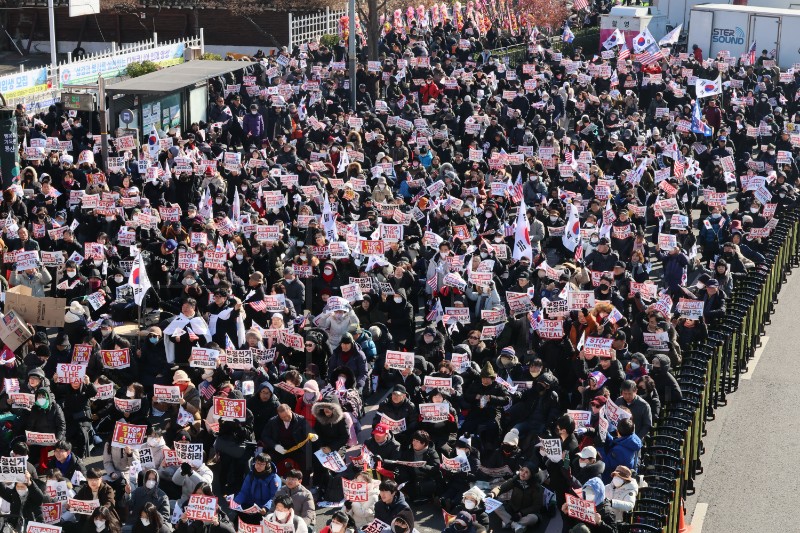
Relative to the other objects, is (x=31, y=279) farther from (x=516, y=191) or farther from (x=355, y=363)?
(x=516, y=191)

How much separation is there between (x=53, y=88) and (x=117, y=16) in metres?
16.4

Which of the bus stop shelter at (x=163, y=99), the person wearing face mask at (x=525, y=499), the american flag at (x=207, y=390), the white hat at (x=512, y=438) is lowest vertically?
Result: the person wearing face mask at (x=525, y=499)

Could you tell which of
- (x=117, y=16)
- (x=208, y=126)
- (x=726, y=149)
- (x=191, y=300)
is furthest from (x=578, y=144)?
(x=117, y=16)

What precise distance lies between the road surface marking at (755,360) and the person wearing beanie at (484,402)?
15.5 ft

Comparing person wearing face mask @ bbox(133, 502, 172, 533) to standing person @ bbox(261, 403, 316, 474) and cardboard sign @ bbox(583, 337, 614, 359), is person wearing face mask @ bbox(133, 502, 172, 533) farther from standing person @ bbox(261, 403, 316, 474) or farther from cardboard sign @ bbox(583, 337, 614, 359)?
cardboard sign @ bbox(583, 337, 614, 359)

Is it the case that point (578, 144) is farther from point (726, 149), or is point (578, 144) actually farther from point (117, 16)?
point (117, 16)

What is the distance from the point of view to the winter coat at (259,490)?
547 inches

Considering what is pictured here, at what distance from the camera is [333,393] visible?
15703 millimetres

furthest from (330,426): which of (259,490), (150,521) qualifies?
(150,521)

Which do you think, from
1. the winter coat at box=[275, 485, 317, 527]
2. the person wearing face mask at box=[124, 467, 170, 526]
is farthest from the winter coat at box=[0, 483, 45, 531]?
the winter coat at box=[275, 485, 317, 527]

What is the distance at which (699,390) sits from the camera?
52.6 ft

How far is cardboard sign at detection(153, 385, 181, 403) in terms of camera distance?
15.3m

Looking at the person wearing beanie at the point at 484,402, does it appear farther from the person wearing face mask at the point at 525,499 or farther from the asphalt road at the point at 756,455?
the asphalt road at the point at 756,455

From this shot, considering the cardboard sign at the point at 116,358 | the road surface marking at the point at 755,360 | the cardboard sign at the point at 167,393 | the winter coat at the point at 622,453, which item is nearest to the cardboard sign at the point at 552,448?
the winter coat at the point at 622,453
